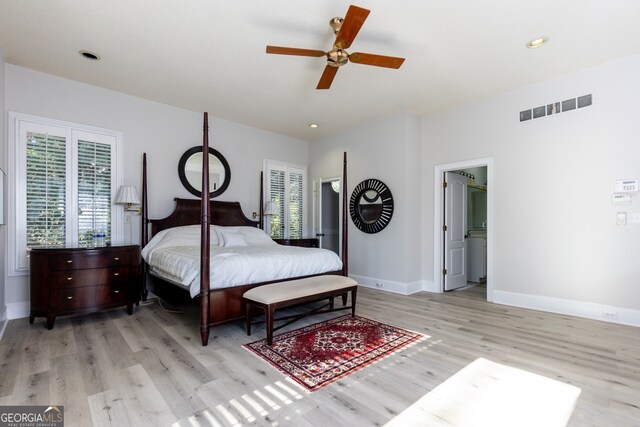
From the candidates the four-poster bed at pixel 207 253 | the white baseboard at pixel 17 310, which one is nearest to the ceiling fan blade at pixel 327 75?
the four-poster bed at pixel 207 253

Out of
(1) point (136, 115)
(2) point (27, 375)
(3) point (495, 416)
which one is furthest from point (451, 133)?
(2) point (27, 375)

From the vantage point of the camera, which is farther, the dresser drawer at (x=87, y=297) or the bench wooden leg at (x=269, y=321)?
the dresser drawer at (x=87, y=297)

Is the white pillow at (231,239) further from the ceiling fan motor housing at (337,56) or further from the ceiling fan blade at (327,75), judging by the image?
the ceiling fan motor housing at (337,56)

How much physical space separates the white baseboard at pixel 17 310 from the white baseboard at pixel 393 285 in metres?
4.63

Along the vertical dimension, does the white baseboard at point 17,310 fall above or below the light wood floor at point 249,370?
above

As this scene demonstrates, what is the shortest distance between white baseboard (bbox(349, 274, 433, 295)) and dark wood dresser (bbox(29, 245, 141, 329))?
3507 mm

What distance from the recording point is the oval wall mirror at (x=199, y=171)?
491 cm

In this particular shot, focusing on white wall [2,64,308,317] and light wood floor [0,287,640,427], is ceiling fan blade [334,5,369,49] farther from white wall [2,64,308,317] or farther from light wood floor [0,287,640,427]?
white wall [2,64,308,317]

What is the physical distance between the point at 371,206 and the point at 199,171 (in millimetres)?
2947

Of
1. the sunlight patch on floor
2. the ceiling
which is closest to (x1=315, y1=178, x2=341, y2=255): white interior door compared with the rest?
the ceiling

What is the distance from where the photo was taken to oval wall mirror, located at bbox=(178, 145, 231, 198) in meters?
4.91

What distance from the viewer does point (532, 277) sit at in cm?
404

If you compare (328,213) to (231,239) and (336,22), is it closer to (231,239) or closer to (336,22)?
(231,239)

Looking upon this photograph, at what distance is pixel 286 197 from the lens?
627 cm
